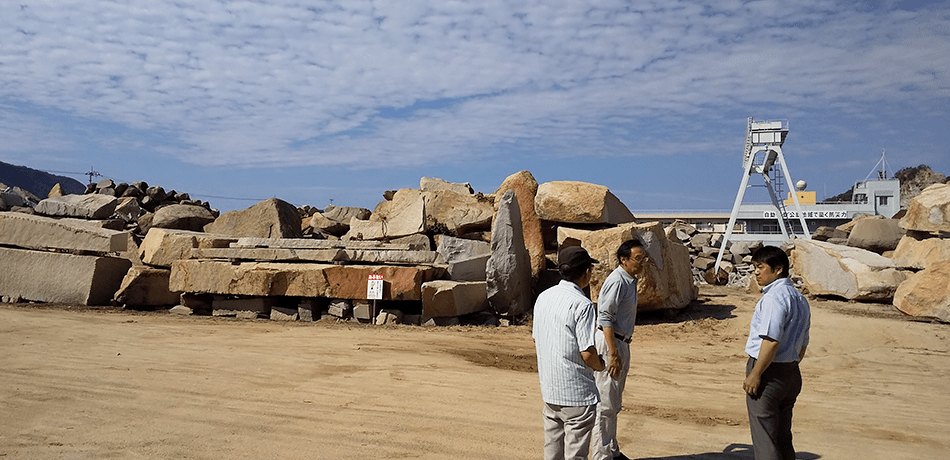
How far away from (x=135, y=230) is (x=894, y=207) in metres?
36.0

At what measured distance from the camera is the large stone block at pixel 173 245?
12391mm

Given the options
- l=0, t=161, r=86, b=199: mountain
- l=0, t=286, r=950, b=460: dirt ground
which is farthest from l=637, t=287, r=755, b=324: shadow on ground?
l=0, t=161, r=86, b=199: mountain

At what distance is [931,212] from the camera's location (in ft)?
42.3

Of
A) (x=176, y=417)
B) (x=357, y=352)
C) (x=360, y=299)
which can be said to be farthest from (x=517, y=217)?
(x=176, y=417)

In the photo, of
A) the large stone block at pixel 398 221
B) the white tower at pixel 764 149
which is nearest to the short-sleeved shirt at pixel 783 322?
the large stone block at pixel 398 221

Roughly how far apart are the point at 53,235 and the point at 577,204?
10.5m

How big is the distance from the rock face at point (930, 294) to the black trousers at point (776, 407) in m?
9.83

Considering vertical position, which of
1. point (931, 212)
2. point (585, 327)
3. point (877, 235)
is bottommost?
point (585, 327)

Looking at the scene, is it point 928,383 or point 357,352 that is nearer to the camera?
point 928,383

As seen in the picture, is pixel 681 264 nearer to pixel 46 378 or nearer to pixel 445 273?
pixel 445 273

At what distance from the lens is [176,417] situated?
504 centimetres

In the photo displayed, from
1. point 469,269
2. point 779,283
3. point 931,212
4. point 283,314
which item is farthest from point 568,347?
point 931,212

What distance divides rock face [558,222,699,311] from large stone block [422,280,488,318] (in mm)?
2176

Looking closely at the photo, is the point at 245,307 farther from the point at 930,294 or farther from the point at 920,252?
the point at 920,252
